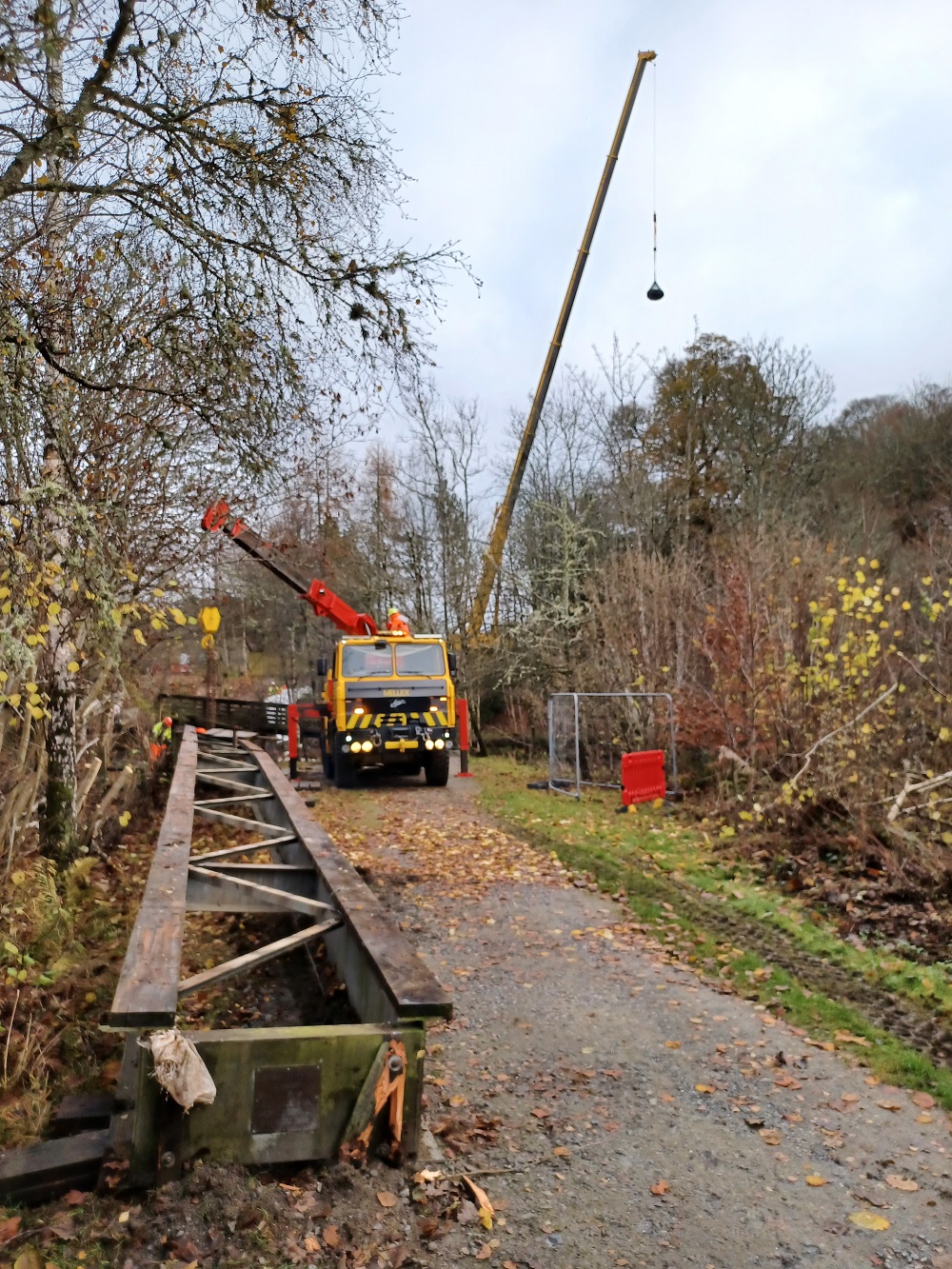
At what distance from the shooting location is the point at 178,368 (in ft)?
16.9

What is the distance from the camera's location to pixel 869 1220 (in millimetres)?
3305

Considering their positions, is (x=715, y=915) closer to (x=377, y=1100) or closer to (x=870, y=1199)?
(x=870, y=1199)

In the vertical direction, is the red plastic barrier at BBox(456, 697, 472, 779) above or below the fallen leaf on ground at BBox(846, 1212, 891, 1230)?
above

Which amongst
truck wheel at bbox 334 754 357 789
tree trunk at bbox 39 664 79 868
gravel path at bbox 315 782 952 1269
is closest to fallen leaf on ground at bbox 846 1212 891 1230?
gravel path at bbox 315 782 952 1269

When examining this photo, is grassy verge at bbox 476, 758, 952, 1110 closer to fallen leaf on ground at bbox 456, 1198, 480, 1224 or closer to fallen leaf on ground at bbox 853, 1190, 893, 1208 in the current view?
fallen leaf on ground at bbox 853, 1190, 893, 1208

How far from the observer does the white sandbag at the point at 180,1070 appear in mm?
3133

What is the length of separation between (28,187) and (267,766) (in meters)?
7.42

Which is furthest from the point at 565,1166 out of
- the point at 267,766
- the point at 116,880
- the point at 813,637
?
the point at 267,766

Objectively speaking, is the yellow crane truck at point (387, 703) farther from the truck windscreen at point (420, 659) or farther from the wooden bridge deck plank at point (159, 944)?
the wooden bridge deck plank at point (159, 944)

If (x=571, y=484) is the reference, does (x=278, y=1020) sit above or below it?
below

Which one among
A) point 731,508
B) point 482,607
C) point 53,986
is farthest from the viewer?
point 731,508

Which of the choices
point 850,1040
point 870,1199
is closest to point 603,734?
point 850,1040

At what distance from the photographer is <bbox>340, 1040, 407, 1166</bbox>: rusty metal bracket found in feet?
11.4

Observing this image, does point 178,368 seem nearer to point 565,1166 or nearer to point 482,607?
point 565,1166
